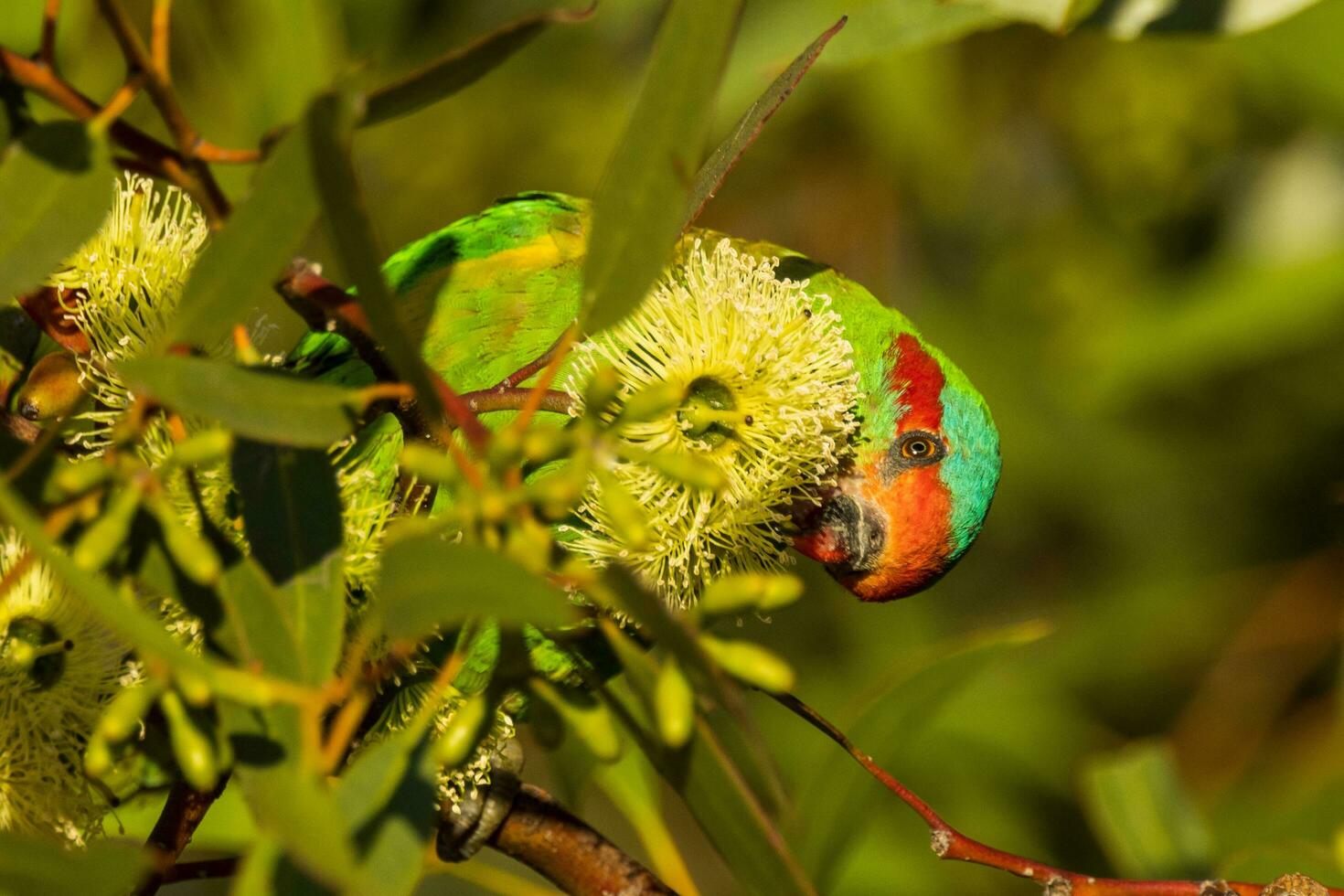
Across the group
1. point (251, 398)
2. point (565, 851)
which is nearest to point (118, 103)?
point (251, 398)

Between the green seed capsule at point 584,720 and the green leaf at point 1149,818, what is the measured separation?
1621 millimetres

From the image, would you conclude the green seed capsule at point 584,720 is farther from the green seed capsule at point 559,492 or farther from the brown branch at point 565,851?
the brown branch at point 565,851

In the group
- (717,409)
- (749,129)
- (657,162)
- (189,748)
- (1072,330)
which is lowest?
(189,748)

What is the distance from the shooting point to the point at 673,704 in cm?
100

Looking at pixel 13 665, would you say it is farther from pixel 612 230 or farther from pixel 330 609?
pixel 612 230

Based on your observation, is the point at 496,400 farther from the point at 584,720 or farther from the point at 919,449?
the point at 919,449

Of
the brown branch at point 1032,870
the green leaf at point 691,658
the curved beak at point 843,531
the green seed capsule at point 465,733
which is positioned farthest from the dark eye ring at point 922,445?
the green seed capsule at point 465,733

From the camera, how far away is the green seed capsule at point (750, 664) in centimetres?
99

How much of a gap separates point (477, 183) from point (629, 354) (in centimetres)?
221

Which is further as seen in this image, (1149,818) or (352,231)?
(1149,818)

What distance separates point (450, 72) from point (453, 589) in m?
0.48

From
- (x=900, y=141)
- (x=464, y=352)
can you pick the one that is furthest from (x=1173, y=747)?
(x=464, y=352)

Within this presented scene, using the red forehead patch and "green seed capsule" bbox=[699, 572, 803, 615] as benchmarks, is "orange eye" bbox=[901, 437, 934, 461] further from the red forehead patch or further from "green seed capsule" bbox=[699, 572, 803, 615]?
"green seed capsule" bbox=[699, 572, 803, 615]

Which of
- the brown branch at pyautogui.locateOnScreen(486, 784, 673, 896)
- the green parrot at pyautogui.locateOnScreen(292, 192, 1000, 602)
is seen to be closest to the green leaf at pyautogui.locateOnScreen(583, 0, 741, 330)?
the green parrot at pyautogui.locateOnScreen(292, 192, 1000, 602)
